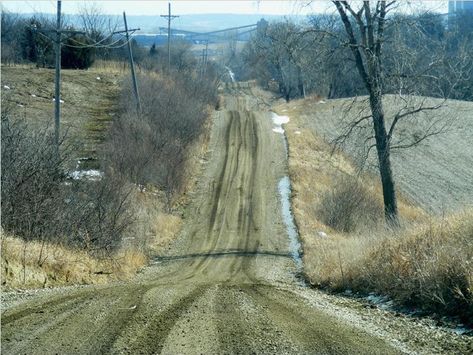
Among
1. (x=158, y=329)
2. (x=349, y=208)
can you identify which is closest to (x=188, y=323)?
(x=158, y=329)

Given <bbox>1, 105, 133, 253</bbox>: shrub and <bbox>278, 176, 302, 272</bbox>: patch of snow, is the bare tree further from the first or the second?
<bbox>1, 105, 133, 253</bbox>: shrub

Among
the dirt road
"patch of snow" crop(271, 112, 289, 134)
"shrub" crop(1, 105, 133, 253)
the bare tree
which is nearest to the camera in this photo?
the dirt road

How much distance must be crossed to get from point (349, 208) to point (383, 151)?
16.6 feet

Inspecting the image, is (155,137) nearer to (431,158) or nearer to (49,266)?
(49,266)

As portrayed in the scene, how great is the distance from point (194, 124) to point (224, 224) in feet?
41.9

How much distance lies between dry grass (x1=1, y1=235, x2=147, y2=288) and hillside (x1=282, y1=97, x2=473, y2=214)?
15378 mm

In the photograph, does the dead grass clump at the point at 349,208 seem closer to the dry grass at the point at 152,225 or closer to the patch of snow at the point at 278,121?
the dry grass at the point at 152,225

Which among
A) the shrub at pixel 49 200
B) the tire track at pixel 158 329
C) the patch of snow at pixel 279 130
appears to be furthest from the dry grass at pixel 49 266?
the patch of snow at pixel 279 130

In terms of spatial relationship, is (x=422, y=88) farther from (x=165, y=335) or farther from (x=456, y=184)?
(x=456, y=184)

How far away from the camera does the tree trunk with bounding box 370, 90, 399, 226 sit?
63.2 ft

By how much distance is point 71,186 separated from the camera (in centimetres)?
1603

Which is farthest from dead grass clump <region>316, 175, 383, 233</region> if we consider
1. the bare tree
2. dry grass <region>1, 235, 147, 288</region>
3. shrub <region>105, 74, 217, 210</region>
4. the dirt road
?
dry grass <region>1, 235, 147, 288</region>

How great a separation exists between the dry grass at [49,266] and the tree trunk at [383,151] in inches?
393

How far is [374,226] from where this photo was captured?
59.9 feet
